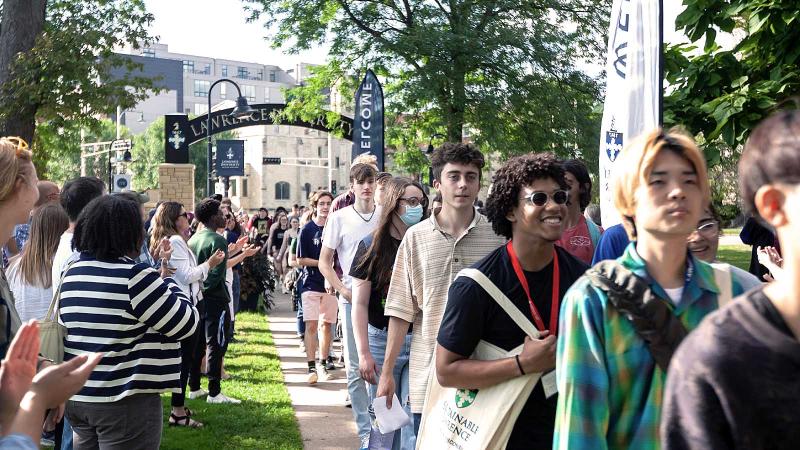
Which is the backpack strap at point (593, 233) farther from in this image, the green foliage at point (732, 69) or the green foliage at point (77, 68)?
the green foliage at point (77, 68)

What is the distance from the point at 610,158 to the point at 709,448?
170 inches

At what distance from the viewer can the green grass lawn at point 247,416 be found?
7570 millimetres

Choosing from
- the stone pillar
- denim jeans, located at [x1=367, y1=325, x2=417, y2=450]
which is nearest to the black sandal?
denim jeans, located at [x1=367, y1=325, x2=417, y2=450]

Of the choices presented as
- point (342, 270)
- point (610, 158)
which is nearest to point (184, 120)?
point (342, 270)

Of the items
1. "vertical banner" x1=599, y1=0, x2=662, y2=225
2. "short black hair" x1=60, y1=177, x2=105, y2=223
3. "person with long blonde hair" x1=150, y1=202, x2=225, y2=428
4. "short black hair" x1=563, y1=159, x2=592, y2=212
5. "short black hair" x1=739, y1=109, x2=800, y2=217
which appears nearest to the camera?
"short black hair" x1=739, y1=109, x2=800, y2=217

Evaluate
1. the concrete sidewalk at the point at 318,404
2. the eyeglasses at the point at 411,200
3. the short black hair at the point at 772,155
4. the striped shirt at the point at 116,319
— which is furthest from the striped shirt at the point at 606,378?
the concrete sidewalk at the point at 318,404

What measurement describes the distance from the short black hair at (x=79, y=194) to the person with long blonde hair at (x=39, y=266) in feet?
0.81

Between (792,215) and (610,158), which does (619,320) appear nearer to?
(792,215)

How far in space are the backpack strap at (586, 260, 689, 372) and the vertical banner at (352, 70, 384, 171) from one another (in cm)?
1126

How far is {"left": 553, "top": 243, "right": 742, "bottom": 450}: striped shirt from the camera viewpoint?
242 cm

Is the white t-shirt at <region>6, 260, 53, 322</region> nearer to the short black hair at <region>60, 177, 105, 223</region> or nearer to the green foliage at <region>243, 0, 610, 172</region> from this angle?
the short black hair at <region>60, 177, 105, 223</region>

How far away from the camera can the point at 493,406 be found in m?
3.47

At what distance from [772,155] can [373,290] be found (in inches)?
171

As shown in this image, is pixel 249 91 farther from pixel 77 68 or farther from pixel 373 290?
pixel 373 290
